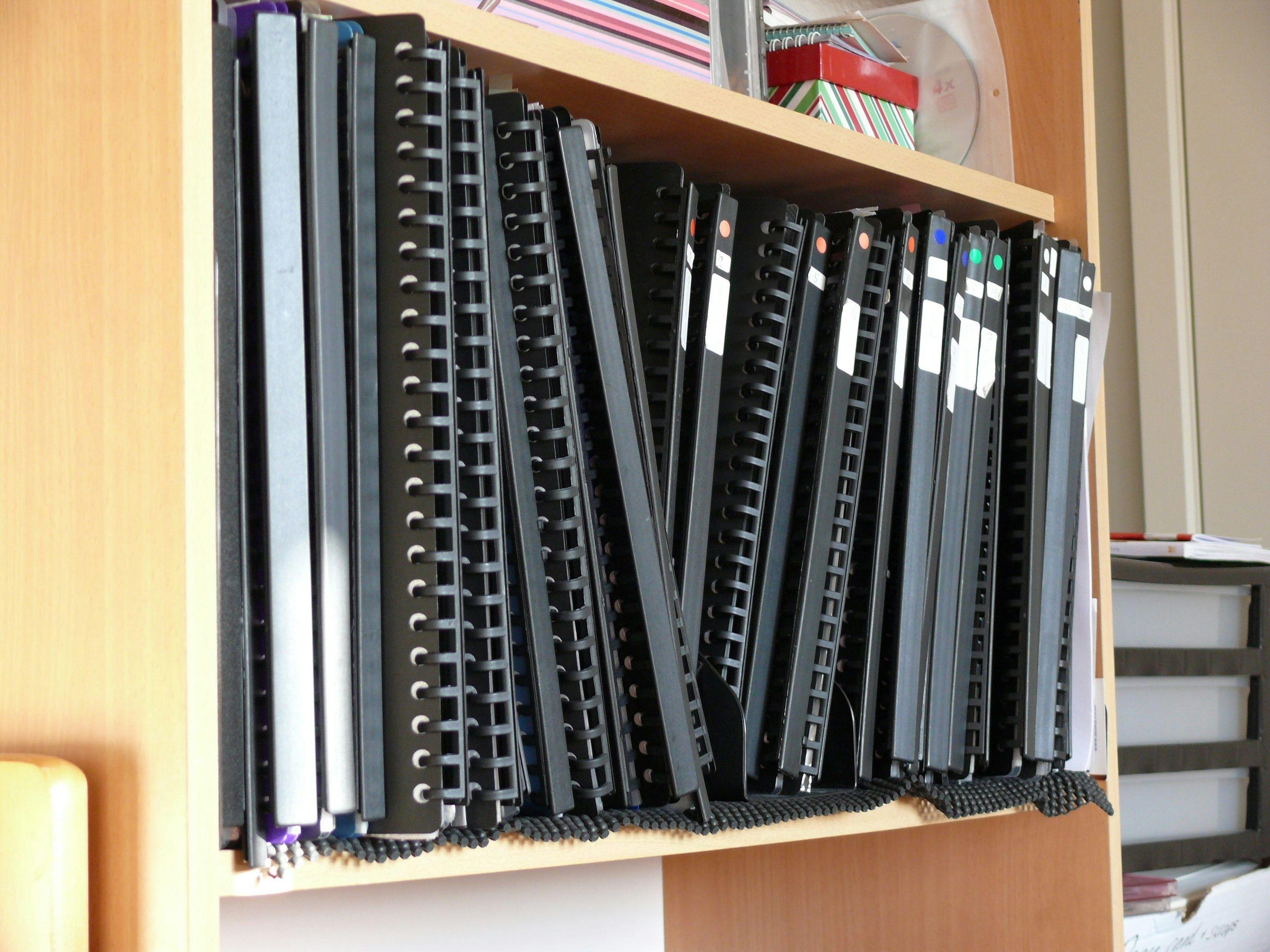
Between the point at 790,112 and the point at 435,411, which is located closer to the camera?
the point at 435,411

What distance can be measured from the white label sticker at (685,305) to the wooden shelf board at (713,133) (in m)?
0.11

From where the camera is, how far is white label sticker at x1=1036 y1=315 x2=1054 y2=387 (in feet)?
3.47

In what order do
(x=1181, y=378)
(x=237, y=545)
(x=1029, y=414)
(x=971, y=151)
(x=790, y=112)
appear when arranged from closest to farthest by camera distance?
(x=237, y=545)
(x=790, y=112)
(x=1029, y=414)
(x=971, y=151)
(x=1181, y=378)

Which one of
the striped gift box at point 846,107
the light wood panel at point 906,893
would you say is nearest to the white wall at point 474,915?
the light wood panel at point 906,893

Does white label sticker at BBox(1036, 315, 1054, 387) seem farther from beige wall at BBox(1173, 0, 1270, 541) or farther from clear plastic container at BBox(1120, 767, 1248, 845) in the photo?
beige wall at BBox(1173, 0, 1270, 541)

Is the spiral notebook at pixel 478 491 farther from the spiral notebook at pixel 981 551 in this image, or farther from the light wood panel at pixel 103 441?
the spiral notebook at pixel 981 551

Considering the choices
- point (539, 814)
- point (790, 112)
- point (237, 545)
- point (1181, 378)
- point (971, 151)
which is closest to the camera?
point (237, 545)

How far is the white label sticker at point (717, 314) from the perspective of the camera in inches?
34.9

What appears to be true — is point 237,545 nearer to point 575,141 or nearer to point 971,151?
point 575,141

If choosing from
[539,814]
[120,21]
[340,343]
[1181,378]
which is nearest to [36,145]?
[120,21]

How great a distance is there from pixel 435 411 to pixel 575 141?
0.79 ft

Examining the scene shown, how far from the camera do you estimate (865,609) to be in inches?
37.7

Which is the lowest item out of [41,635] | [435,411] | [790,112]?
[41,635]

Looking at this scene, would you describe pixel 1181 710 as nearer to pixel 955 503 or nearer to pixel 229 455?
pixel 955 503
